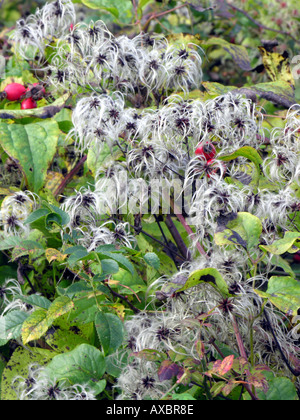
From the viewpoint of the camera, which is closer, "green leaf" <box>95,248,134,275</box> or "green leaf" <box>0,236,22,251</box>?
"green leaf" <box>95,248,134,275</box>

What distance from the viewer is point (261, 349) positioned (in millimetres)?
1215

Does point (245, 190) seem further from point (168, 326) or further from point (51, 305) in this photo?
point (51, 305)

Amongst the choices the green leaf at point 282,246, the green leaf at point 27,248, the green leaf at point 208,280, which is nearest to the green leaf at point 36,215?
the green leaf at point 27,248

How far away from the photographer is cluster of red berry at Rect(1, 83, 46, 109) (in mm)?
1814

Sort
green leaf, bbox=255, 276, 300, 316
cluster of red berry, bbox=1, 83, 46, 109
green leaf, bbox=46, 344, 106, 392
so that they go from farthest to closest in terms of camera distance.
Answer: cluster of red berry, bbox=1, 83, 46, 109 → green leaf, bbox=46, 344, 106, 392 → green leaf, bbox=255, 276, 300, 316

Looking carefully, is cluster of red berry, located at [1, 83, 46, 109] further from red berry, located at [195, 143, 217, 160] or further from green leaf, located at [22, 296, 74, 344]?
green leaf, located at [22, 296, 74, 344]

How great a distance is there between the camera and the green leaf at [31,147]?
1.51m

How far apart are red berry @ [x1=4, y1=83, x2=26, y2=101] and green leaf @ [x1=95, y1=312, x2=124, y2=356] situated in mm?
1091

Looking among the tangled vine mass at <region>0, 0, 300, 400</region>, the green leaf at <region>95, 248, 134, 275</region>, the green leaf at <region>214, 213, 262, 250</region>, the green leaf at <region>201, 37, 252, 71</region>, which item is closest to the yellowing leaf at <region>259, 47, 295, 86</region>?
the green leaf at <region>201, 37, 252, 71</region>

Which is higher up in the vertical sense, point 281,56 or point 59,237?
point 281,56

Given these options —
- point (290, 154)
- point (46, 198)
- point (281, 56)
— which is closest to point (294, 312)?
point (290, 154)

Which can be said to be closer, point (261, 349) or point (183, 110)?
point (261, 349)

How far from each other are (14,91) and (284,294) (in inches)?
52.9
